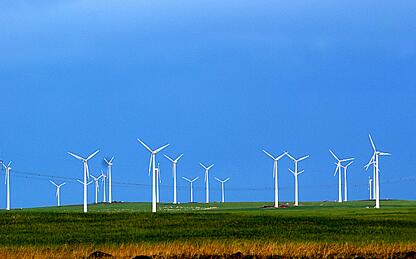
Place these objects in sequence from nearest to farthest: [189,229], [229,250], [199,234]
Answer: [229,250] → [199,234] → [189,229]

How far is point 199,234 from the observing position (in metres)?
61.0

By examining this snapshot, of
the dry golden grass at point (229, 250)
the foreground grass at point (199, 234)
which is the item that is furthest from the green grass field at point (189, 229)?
the dry golden grass at point (229, 250)

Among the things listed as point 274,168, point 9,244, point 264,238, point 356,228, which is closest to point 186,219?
point 356,228

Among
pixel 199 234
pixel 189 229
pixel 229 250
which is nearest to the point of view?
pixel 229 250

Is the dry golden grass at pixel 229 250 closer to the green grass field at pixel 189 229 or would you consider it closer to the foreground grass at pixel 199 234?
the foreground grass at pixel 199 234

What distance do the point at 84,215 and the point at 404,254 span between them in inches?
1590

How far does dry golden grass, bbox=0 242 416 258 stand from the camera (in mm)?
42438

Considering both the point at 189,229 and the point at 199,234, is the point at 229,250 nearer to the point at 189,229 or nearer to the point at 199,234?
the point at 199,234

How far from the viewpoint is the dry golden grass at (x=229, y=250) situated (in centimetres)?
4244

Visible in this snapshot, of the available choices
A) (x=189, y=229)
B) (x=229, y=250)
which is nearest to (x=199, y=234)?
(x=189, y=229)

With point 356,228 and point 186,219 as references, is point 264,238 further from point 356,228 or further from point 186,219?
point 186,219

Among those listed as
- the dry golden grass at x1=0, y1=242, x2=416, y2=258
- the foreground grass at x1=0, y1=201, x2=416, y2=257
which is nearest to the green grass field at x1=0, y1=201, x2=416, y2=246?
the foreground grass at x1=0, y1=201, x2=416, y2=257

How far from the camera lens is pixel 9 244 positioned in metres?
53.3

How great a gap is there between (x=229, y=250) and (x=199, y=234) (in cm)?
1584
